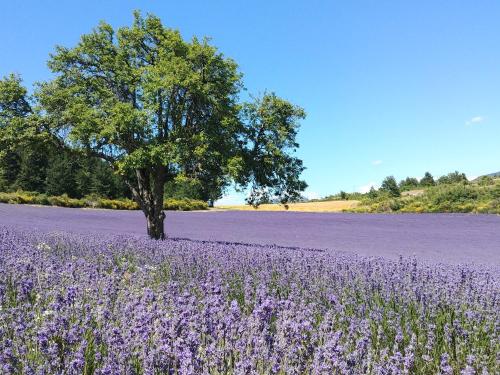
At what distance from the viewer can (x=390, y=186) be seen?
3728 cm

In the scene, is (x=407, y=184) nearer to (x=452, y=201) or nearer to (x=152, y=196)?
(x=452, y=201)

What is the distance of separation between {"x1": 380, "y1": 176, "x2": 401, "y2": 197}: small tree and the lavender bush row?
1197 inches

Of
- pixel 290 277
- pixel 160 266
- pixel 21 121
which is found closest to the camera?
pixel 290 277

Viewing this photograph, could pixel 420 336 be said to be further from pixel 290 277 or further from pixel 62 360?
pixel 62 360

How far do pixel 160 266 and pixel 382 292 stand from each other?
126 inches

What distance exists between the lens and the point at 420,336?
3.59 m

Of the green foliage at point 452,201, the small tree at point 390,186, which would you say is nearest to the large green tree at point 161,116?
the green foliage at point 452,201

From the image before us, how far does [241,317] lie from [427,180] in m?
42.0

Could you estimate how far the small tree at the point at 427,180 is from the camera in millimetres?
40562

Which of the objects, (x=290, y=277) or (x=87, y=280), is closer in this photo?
(x=87, y=280)

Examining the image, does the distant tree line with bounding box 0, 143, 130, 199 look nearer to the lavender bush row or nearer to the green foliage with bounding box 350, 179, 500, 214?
the green foliage with bounding box 350, 179, 500, 214

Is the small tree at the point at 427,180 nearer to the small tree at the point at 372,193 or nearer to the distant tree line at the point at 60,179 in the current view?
the small tree at the point at 372,193

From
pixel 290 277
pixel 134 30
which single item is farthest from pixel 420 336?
pixel 134 30

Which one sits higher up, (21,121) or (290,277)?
(21,121)
